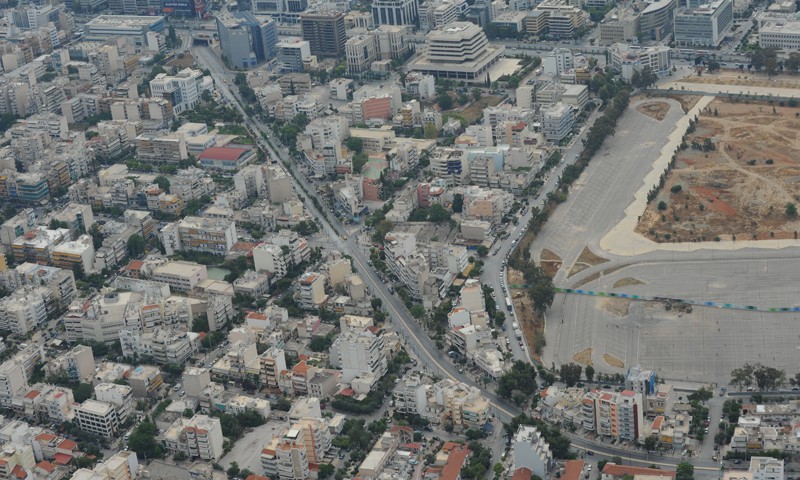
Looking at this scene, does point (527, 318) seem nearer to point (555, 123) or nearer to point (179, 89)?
point (555, 123)

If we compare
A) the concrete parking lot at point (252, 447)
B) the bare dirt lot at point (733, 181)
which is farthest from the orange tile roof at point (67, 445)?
the bare dirt lot at point (733, 181)

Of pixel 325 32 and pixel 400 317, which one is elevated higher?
pixel 325 32

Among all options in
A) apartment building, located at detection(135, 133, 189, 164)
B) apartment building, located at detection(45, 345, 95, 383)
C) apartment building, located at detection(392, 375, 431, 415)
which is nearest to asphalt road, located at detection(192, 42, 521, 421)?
apartment building, located at detection(392, 375, 431, 415)

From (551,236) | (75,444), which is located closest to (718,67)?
(551,236)

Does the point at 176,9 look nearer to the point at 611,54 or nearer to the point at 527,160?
the point at 611,54

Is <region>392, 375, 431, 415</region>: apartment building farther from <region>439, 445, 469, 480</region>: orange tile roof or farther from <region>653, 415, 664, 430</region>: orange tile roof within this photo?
<region>653, 415, 664, 430</region>: orange tile roof

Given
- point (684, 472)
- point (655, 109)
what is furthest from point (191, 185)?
point (684, 472)
